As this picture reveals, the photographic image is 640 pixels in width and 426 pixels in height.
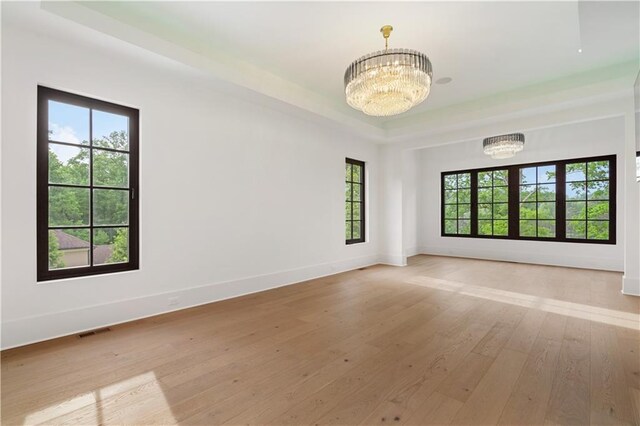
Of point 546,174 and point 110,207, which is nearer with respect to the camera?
point 110,207

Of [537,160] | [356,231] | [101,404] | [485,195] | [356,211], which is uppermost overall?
[537,160]

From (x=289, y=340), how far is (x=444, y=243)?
6.56 m

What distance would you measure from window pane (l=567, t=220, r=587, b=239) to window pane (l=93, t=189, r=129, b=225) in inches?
320

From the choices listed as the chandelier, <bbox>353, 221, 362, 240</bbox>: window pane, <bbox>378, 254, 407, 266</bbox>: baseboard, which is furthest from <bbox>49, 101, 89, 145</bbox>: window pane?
<bbox>378, 254, 407, 266</bbox>: baseboard

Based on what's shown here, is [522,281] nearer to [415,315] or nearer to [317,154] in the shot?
[415,315]

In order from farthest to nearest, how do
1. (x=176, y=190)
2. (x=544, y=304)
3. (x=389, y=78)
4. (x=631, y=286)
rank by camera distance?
(x=631, y=286) < (x=544, y=304) < (x=176, y=190) < (x=389, y=78)

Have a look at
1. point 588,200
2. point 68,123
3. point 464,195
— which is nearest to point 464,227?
point 464,195

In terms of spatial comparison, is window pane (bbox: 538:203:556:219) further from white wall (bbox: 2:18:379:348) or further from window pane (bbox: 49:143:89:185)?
window pane (bbox: 49:143:89:185)

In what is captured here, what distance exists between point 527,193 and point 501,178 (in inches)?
25.9

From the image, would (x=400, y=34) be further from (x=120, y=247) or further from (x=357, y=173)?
(x=120, y=247)

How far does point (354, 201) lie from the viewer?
639 cm

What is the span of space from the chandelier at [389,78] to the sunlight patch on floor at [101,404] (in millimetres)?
2959

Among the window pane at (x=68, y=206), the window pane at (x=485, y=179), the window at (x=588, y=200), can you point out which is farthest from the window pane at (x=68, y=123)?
the window at (x=588, y=200)

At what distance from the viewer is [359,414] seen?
171 centimetres
